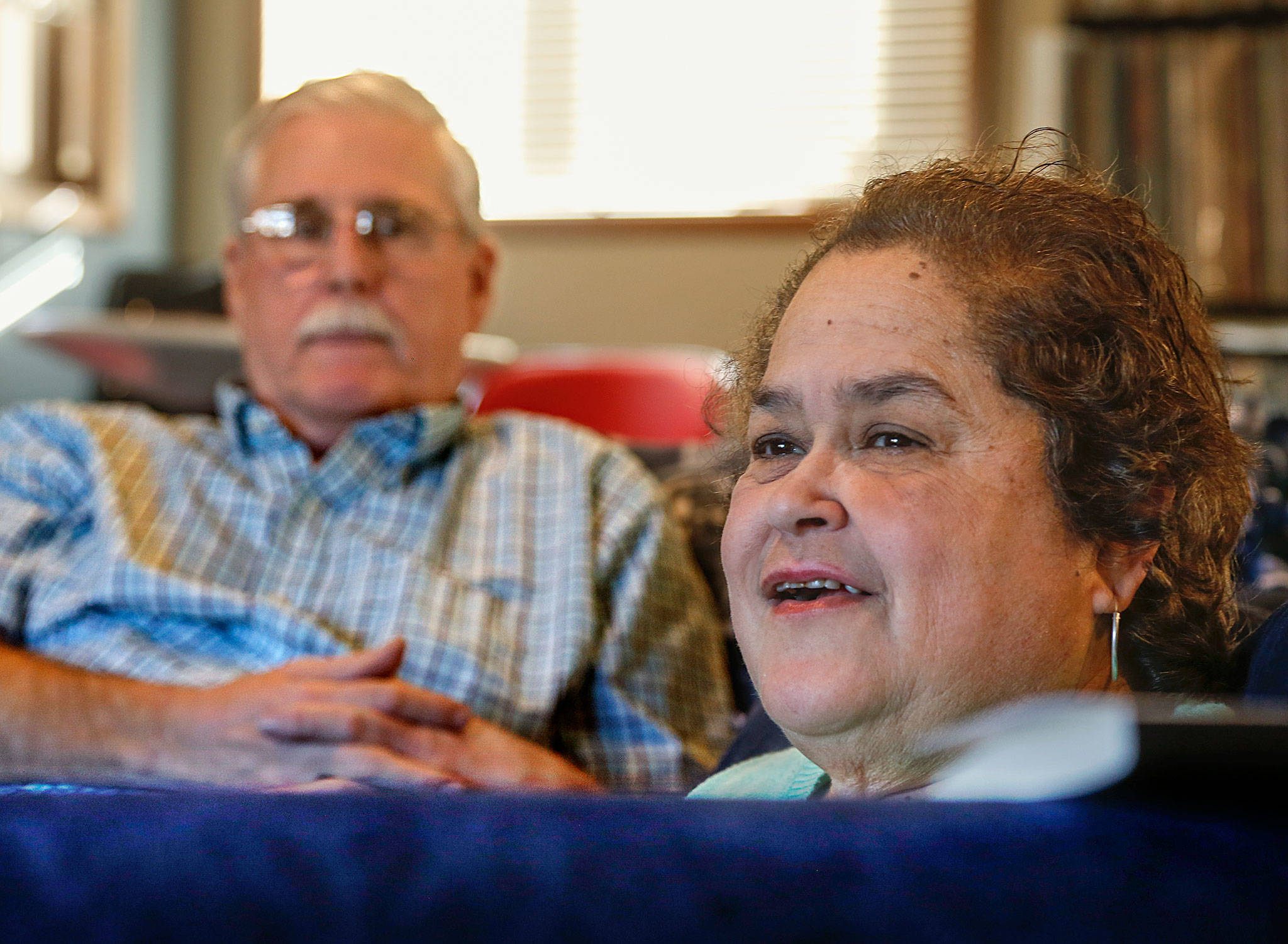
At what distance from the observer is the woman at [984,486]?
622 mm

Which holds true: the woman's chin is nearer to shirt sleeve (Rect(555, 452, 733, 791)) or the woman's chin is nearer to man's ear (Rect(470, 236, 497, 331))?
shirt sleeve (Rect(555, 452, 733, 791))

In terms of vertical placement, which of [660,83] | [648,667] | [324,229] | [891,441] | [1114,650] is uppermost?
[660,83]

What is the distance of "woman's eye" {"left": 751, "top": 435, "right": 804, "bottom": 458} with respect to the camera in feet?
2.28

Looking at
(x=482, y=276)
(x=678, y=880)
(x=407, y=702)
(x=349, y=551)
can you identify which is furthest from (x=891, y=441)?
(x=482, y=276)

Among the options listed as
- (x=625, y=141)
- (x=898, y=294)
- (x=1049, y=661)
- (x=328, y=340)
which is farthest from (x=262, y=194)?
(x=625, y=141)

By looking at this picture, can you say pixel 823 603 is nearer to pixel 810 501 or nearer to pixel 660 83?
pixel 810 501

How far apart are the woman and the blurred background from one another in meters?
2.77

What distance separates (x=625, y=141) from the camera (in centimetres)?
386

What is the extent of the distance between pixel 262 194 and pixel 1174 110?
271cm

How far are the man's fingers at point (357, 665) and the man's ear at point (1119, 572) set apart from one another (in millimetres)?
633

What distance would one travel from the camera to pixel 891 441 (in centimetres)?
65

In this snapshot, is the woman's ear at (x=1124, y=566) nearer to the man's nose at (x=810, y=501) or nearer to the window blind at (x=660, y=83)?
the man's nose at (x=810, y=501)

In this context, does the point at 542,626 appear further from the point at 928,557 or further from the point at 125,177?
the point at 125,177

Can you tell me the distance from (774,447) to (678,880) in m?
0.42
